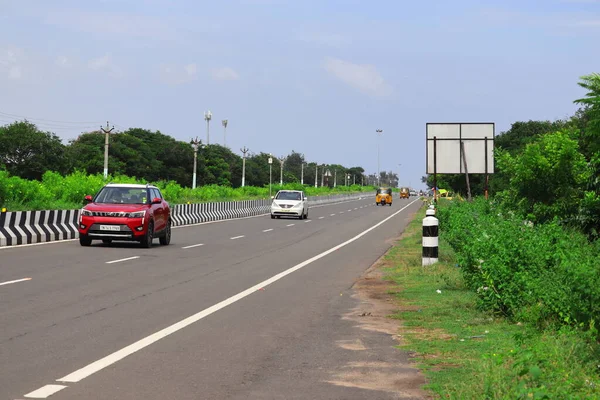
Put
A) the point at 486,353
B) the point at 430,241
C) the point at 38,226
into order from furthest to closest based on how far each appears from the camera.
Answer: the point at 38,226
the point at 430,241
the point at 486,353

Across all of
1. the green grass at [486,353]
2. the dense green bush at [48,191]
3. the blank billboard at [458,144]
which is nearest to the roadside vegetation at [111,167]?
the dense green bush at [48,191]

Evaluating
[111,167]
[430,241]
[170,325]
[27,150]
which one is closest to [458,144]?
[430,241]

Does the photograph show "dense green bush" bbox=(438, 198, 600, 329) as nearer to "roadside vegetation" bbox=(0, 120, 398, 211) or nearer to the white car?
"roadside vegetation" bbox=(0, 120, 398, 211)

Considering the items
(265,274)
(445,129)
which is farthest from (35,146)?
(265,274)

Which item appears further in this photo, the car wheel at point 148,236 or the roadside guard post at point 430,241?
the car wheel at point 148,236

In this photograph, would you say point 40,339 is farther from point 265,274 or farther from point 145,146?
point 145,146

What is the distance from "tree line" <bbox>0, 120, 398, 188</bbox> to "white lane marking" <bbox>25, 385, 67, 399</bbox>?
3304 inches

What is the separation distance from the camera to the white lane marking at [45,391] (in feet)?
20.7

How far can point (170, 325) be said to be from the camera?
998 cm

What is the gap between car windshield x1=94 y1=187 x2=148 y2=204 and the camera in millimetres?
24609

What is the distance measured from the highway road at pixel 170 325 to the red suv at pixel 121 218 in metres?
2.42

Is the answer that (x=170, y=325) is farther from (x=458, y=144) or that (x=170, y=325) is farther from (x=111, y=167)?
(x=111, y=167)

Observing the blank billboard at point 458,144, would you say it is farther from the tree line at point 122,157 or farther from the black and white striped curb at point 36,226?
the tree line at point 122,157

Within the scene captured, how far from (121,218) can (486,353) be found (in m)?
17.1
